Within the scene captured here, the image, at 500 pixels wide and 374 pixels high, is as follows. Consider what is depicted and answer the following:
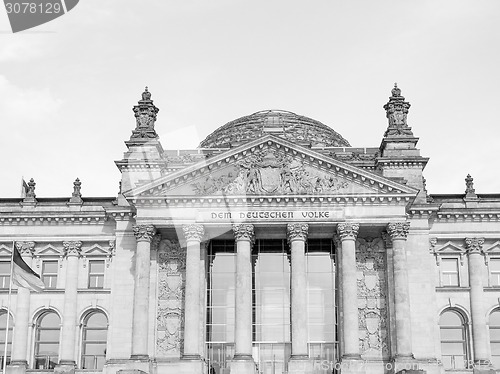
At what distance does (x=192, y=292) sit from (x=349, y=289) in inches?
377

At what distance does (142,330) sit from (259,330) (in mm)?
7630

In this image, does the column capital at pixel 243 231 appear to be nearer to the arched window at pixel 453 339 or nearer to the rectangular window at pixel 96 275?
the rectangular window at pixel 96 275

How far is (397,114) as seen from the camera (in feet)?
197

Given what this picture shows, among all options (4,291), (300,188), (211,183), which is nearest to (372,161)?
(300,188)

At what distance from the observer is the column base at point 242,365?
170 feet

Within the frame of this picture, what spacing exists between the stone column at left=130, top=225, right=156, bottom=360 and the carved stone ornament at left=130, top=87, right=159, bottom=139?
802 cm

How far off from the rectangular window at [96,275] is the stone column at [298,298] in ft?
44.1

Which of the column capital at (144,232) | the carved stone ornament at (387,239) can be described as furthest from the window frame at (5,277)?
the carved stone ornament at (387,239)

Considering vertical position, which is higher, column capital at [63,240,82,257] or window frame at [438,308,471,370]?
column capital at [63,240,82,257]

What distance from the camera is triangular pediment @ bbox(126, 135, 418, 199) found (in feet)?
180

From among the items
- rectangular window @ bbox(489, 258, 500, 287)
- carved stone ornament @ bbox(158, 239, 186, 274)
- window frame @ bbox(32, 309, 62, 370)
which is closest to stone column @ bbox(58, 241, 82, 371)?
window frame @ bbox(32, 309, 62, 370)

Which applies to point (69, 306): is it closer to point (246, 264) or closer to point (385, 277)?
point (246, 264)

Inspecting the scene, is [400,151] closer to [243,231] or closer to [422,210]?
[422,210]

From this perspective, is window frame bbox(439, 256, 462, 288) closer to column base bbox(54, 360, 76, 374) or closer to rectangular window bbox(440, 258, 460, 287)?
rectangular window bbox(440, 258, 460, 287)
